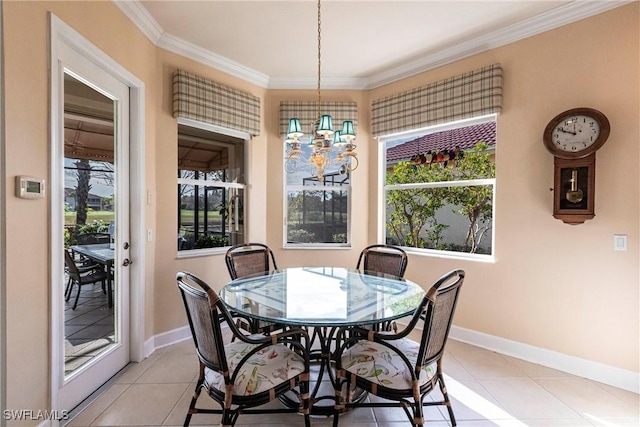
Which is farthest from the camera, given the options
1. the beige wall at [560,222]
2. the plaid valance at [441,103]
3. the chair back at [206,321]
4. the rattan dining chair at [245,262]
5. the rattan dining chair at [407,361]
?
the plaid valance at [441,103]

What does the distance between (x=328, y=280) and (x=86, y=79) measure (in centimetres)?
217

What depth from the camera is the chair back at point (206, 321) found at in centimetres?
136

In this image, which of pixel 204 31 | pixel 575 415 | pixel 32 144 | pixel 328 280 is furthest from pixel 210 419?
pixel 204 31

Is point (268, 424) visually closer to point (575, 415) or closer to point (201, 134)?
point (575, 415)

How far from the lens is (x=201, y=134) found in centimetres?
315

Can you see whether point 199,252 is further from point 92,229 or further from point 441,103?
point 441,103

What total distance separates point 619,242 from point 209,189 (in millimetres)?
3583

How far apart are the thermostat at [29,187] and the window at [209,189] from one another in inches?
A: 54.8

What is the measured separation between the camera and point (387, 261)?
2.78 meters

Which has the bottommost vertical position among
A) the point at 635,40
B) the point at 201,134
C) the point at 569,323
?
the point at 569,323

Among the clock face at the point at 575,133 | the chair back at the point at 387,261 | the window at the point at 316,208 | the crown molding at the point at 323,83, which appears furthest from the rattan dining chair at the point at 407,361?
the crown molding at the point at 323,83

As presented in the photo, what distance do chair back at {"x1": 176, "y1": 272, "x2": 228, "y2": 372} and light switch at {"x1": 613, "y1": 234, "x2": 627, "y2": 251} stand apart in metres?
2.76

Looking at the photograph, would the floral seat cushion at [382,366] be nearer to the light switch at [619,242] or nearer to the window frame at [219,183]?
the light switch at [619,242]

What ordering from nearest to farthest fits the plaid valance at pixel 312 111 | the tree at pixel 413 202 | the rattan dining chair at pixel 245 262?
the rattan dining chair at pixel 245 262 → the tree at pixel 413 202 → the plaid valance at pixel 312 111
